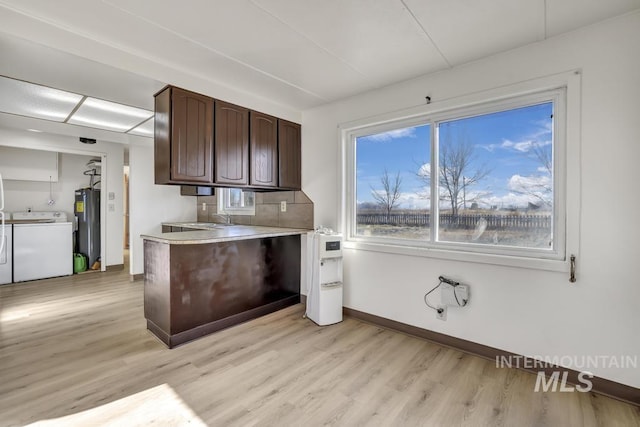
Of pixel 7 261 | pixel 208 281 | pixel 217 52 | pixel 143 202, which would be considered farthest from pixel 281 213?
pixel 7 261

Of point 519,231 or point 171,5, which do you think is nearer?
point 171,5

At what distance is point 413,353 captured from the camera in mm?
2381

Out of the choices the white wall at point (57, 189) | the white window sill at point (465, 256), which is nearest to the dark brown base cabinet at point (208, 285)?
the white window sill at point (465, 256)

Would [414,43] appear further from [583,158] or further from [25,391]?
[25,391]

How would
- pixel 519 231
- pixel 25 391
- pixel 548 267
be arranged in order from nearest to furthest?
1. pixel 25 391
2. pixel 548 267
3. pixel 519 231

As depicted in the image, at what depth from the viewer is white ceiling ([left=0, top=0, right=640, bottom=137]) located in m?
1.72

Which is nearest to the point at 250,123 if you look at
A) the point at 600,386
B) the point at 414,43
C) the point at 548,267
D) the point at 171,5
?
the point at 171,5

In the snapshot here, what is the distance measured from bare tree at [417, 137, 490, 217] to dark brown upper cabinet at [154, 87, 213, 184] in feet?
7.21

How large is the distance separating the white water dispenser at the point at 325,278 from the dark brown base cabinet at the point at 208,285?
21.2 inches

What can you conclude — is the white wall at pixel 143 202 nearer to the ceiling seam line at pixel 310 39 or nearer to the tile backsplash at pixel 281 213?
the tile backsplash at pixel 281 213

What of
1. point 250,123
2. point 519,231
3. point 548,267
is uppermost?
point 250,123

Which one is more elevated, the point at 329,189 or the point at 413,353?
the point at 329,189

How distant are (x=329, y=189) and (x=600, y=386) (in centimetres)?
266

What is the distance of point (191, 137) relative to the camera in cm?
266
